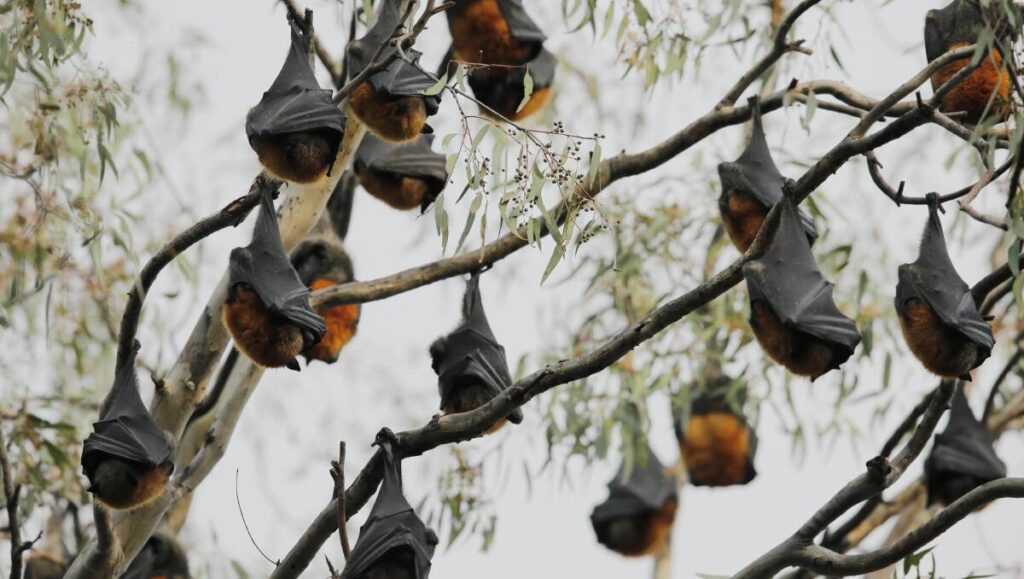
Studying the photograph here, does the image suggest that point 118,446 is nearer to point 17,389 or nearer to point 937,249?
point 17,389

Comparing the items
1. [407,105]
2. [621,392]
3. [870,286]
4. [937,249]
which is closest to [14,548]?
[407,105]

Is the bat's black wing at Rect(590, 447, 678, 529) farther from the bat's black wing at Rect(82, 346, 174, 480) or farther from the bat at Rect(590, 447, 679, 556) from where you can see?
the bat's black wing at Rect(82, 346, 174, 480)

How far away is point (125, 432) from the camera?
477 cm

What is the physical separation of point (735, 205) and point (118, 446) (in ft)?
7.99

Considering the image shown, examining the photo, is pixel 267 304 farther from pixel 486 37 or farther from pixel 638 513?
pixel 638 513

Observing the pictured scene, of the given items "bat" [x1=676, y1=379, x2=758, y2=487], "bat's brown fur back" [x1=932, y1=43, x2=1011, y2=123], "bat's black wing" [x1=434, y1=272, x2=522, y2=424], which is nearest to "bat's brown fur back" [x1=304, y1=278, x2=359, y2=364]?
"bat's black wing" [x1=434, y1=272, x2=522, y2=424]

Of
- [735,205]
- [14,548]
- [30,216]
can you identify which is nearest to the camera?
[14,548]

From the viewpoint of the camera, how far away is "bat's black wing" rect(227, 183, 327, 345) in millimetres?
4777

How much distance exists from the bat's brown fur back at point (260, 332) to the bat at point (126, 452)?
14.8 inches

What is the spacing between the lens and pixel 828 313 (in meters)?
4.60

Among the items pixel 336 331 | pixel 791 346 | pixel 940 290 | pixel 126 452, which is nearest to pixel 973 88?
pixel 940 290

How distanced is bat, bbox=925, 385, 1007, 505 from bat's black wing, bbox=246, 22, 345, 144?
4.01 m

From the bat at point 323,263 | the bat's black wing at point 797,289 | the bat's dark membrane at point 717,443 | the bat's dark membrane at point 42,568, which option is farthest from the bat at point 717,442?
the bat's black wing at point 797,289

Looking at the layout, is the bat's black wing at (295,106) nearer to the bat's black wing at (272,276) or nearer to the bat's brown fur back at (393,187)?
the bat's black wing at (272,276)
